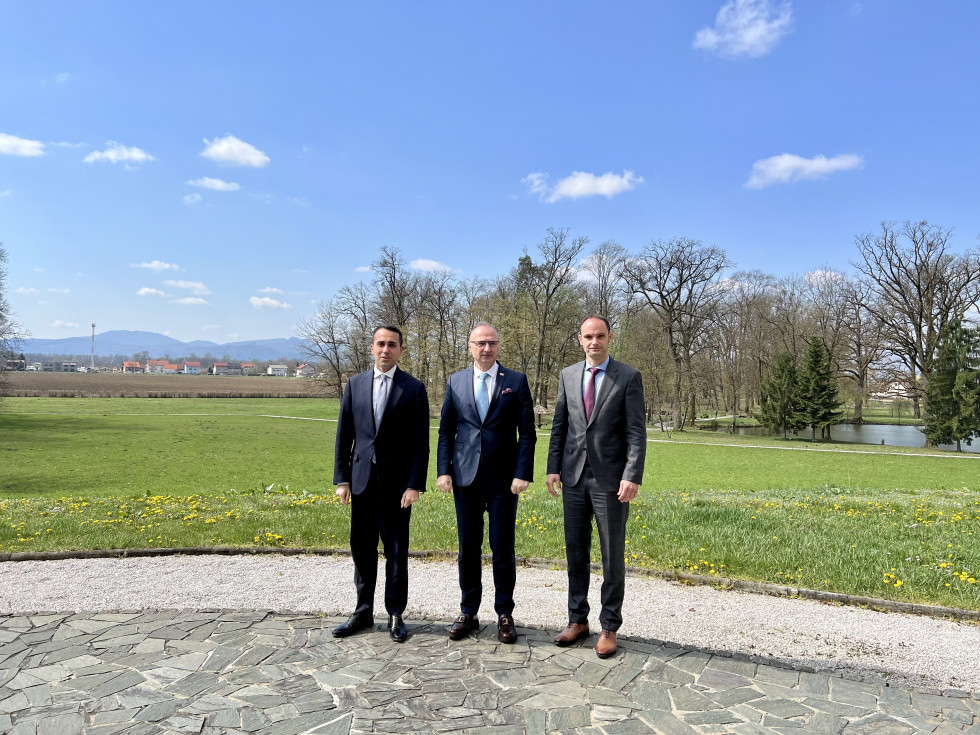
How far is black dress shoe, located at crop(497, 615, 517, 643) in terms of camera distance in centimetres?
454

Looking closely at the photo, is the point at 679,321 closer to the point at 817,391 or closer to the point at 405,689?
the point at 817,391

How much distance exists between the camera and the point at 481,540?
15.5 ft

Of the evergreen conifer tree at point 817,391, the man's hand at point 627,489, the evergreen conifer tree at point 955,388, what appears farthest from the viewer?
the evergreen conifer tree at point 817,391

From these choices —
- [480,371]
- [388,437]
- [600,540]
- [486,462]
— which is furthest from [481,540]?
[480,371]

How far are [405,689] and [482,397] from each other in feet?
6.76

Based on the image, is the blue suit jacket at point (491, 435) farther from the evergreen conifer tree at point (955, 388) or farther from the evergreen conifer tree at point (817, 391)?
the evergreen conifer tree at point (817, 391)

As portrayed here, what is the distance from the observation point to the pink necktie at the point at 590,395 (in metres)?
4.59

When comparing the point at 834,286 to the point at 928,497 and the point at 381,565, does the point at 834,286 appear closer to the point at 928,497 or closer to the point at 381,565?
the point at 928,497

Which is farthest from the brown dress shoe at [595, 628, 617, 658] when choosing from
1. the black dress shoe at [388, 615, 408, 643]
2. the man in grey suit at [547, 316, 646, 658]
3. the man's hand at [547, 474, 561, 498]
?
the black dress shoe at [388, 615, 408, 643]

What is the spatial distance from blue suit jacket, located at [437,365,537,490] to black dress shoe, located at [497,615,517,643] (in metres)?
1.00

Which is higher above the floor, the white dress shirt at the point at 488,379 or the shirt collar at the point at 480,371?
the shirt collar at the point at 480,371

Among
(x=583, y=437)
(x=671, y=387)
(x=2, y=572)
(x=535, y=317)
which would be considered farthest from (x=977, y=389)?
(x=2, y=572)

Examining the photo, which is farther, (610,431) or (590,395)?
(590,395)

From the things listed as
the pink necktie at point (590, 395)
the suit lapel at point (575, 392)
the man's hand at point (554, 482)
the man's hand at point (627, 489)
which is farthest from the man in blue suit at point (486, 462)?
the man's hand at point (627, 489)
